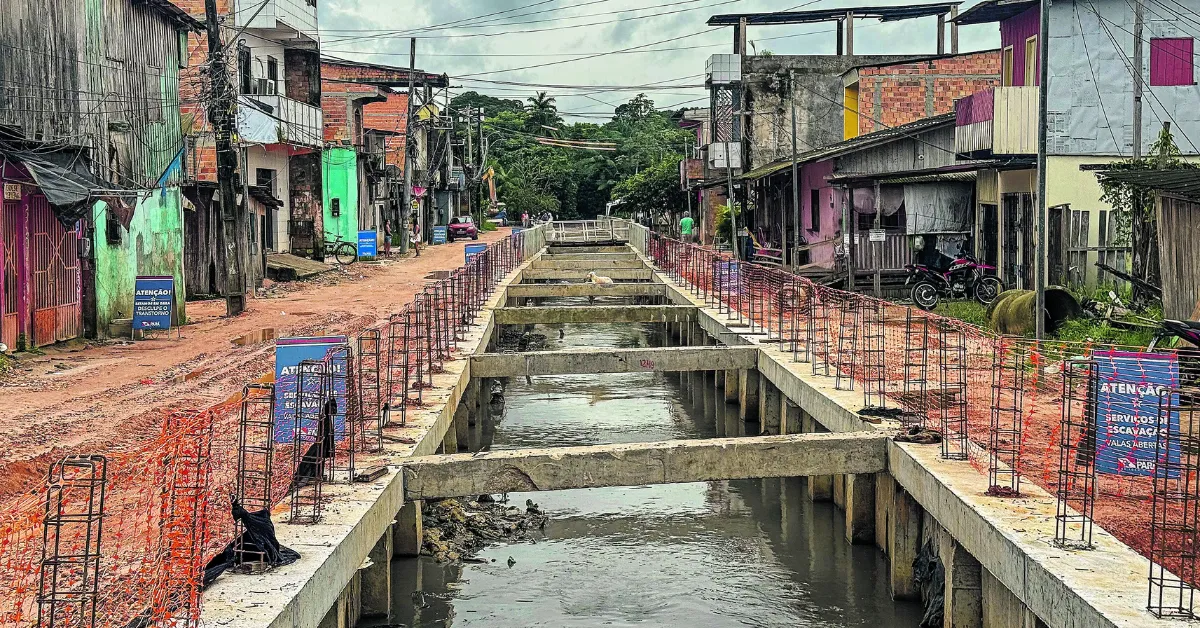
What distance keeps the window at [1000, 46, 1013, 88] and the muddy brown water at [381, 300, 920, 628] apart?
12210mm

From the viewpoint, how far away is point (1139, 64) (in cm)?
2205

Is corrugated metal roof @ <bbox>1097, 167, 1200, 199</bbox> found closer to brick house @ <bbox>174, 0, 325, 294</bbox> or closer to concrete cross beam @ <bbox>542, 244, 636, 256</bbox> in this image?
brick house @ <bbox>174, 0, 325, 294</bbox>

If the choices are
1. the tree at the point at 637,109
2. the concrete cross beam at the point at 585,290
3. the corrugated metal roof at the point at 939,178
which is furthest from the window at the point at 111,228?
the tree at the point at 637,109

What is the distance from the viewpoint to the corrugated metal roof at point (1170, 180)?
13188 mm

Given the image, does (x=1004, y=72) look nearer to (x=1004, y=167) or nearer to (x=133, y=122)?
(x=1004, y=167)

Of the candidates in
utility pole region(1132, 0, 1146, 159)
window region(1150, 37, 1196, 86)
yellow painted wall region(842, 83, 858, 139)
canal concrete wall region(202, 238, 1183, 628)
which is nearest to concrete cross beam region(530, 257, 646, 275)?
yellow painted wall region(842, 83, 858, 139)

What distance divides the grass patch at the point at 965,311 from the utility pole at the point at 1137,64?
3.74 metres

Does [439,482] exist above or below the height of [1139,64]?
below

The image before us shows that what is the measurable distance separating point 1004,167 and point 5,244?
16052 millimetres

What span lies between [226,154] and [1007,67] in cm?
1572

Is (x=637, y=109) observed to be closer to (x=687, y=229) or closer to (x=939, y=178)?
(x=687, y=229)

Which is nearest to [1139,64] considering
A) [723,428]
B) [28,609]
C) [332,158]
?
[723,428]

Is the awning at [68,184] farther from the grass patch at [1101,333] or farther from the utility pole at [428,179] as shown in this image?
the utility pole at [428,179]

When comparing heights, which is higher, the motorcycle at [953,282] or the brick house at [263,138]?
the brick house at [263,138]
